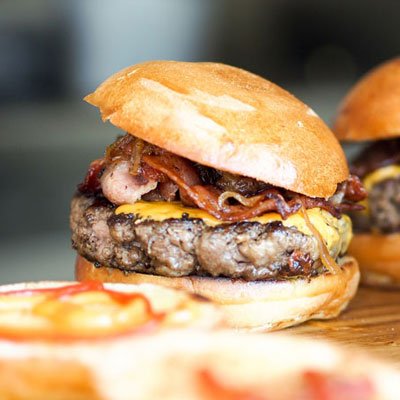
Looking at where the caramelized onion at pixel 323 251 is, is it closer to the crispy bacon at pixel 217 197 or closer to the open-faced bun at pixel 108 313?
the crispy bacon at pixel 217 197

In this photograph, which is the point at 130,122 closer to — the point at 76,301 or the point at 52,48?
the point at 76,301

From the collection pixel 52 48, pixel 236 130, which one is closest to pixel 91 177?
pixel 236 130

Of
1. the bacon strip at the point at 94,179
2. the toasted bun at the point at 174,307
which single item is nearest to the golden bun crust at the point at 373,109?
the bacon strip at the point at 94,179

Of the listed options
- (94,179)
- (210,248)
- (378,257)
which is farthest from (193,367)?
(378,257)

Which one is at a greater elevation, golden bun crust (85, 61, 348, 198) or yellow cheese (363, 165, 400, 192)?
golden bun crust (85, 61, 348, 198)

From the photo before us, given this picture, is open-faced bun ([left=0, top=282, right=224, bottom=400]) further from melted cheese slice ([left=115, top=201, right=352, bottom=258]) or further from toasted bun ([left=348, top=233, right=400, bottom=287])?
toasted bun ([left=348, top=233, right=400, bottom=287])

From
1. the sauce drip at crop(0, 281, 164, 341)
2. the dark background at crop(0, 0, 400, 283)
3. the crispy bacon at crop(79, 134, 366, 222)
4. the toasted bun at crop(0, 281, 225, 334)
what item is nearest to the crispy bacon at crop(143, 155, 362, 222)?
the crispy bacon at crop(79, 134, 366, 222)

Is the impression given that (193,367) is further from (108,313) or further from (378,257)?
(378,257)
